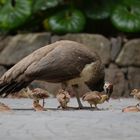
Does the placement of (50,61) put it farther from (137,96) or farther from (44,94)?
(137,96)

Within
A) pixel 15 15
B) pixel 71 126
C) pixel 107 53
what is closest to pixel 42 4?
pixel 15 15

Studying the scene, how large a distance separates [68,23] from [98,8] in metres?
0.64

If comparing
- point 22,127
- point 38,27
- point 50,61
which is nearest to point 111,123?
point 22,127

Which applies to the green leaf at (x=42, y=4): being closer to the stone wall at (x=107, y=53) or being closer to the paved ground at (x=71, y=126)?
the stone wall at (x=107, y=53)

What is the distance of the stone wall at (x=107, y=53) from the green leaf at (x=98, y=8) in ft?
1.49

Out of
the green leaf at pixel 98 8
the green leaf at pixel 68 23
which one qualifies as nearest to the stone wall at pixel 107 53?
the green leaf at pixel 68 23

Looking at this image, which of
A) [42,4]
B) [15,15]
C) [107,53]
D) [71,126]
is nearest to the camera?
[71,126]

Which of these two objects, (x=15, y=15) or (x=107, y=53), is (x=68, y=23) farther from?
(x=15, y=15)

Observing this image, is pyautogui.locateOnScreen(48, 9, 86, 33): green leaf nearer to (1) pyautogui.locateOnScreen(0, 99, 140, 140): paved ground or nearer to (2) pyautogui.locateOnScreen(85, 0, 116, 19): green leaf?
(2) pyautogui.locateOnScreen(85, 0, 116, 19): green leaf

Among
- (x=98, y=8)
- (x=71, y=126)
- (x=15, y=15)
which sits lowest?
(x=71, y=126)

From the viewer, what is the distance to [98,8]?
1146 centimetres

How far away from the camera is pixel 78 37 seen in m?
11.1

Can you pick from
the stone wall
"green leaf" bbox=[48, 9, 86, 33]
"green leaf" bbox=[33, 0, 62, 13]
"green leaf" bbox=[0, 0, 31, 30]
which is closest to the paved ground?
the stone wall

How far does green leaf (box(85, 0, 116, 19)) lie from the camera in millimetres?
11398
